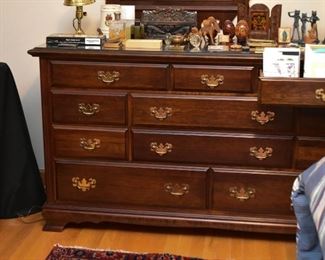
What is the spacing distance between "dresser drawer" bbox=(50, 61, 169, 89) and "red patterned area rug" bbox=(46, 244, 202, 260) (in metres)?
0.73

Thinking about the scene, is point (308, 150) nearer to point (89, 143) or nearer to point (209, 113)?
point (209, 113)

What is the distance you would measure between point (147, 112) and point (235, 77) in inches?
16.3

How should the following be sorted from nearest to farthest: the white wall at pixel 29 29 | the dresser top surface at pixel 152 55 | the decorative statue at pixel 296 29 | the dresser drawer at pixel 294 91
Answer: the dresser drawer at pixel 294 91 → the dresser top surface at pixel 152 55 → the decorative statue at pixel 296 29 → the white wall at pixel 29 29

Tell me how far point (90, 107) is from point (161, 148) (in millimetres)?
367

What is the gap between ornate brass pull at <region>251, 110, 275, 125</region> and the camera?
2.40 m

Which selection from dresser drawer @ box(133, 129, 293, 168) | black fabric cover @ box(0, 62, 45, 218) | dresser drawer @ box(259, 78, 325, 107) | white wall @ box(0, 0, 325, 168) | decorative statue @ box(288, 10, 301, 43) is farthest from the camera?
white wall @ box(0, 0, 325, 168)

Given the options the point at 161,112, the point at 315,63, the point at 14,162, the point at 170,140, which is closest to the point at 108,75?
the point at 161,112

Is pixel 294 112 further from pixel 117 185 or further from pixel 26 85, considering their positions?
pixel 26 85

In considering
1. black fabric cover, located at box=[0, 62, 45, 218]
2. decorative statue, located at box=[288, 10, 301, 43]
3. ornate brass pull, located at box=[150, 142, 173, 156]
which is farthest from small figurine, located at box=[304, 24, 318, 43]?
black fabric cover, located at box=[0, 62, 45, 218]

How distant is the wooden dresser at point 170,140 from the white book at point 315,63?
181 mm

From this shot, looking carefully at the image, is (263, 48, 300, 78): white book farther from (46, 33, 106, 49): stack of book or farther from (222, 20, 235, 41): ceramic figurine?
(46, 33, 106, 49): stack of book

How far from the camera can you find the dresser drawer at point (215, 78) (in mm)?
2375

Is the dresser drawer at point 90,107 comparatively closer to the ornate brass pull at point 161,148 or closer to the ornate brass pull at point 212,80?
the ornate brass pull at point 161,148

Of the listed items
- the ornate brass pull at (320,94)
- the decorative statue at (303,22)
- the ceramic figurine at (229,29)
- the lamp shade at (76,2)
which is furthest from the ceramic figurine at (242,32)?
the lamp shade at (76,2)
